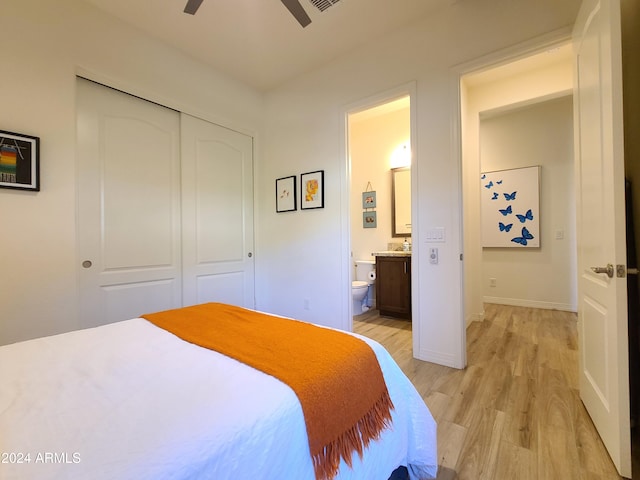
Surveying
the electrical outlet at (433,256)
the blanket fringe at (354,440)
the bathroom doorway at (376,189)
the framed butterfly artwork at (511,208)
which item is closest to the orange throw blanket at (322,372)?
the blanket fringe at (354,440)

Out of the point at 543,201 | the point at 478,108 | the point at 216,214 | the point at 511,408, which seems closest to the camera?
the point at 511,408

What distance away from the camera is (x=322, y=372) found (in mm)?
917

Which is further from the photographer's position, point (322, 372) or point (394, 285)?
point (394, 285)

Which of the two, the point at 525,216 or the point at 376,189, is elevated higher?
the point at 376,189

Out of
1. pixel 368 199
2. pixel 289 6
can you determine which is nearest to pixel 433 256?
pixel 289 6

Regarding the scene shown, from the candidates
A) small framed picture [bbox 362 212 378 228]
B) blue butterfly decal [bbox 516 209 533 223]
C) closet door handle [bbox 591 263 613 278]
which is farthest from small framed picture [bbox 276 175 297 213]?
blue butterfly decal [bbox 516 209 533 223]

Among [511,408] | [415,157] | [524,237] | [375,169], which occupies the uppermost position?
[375,169]

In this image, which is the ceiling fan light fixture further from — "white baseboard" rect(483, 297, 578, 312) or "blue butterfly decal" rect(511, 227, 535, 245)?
"white baseboard" rect(483, 297, 578, 312)

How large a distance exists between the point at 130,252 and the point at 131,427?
2101 mm

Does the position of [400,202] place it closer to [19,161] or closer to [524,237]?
[524,237]

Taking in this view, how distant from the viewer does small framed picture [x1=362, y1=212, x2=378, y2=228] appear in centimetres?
422

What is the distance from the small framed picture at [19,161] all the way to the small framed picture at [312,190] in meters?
2.11

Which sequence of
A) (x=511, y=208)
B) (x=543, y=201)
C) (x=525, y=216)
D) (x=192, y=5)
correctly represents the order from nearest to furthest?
(x=192, y=5) → (x=543, y=201) → (x=525, y=216) → (x=511, y=208)

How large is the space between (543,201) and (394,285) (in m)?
2.43
